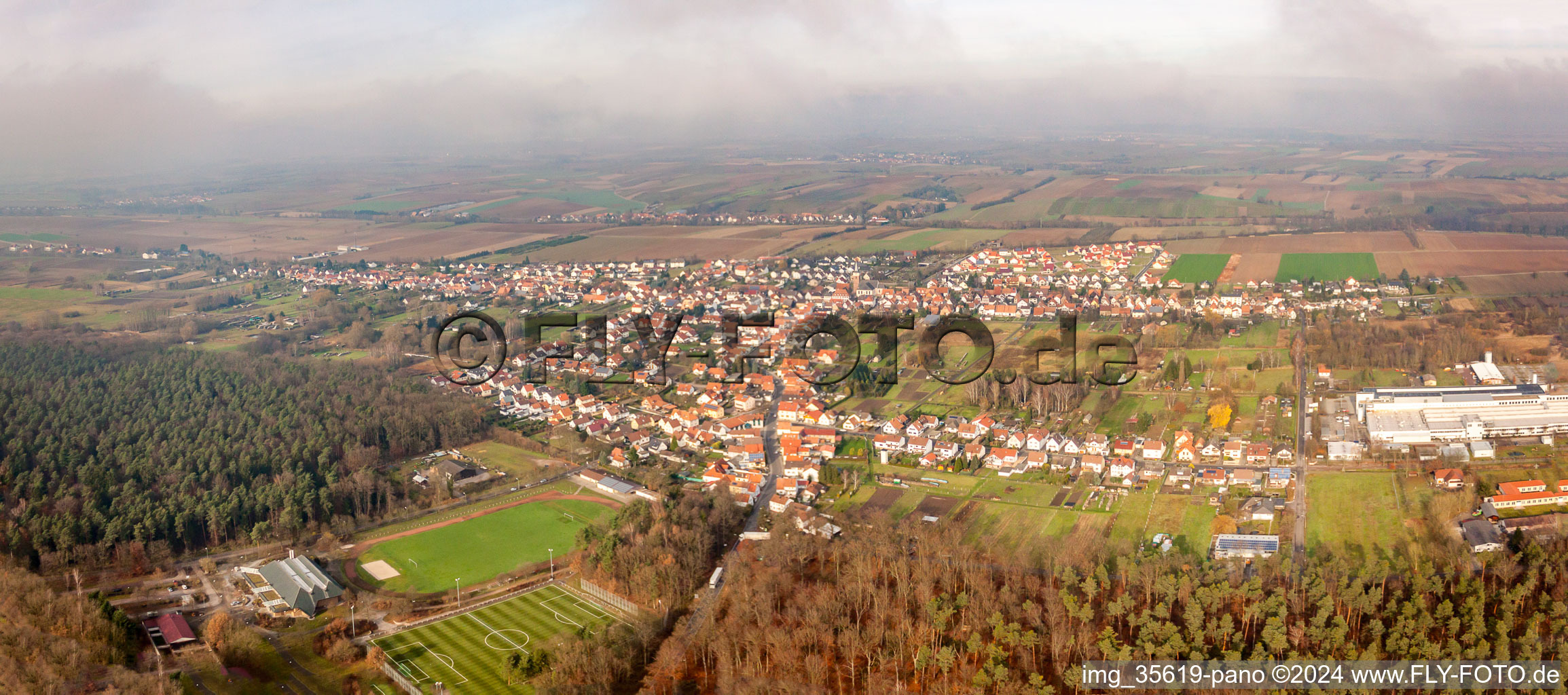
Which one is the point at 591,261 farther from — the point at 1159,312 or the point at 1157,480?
the point at 1157,480

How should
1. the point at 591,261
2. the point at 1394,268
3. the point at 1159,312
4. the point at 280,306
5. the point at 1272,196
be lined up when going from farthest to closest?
the point at 1272,196 < the point at 591,261 < the point at 280,306 < the point at 1394,268 < the point at 1159,312

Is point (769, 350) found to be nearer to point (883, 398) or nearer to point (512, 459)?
point (883, 398)

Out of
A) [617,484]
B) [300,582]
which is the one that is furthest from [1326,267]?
[300,582]

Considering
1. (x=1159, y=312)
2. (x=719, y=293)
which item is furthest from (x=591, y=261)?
(x=1159, y=312)

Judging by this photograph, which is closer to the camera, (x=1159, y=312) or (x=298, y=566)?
(x=298, y=566)

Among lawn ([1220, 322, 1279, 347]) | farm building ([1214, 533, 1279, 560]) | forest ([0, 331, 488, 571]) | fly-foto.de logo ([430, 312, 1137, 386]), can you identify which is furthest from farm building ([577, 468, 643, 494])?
lawn ([1220, 322, 1279, 347])

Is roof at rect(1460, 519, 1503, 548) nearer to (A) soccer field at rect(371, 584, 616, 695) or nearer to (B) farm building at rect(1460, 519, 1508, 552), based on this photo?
(B) farm building at rect(1460, 519, 1508, 552)
